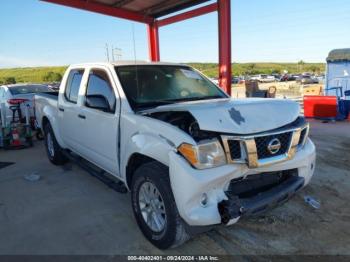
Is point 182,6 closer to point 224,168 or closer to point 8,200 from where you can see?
point 8,200

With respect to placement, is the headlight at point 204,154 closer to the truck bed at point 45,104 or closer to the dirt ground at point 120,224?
the dirt ground at point 120,224

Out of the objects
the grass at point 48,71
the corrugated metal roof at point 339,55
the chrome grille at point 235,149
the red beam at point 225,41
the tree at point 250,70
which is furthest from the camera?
the tree at point 250,70

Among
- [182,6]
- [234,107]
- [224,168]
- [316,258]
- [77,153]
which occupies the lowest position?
[316,258]

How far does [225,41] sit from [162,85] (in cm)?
500

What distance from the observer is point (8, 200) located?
181 inches

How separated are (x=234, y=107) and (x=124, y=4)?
8.03m

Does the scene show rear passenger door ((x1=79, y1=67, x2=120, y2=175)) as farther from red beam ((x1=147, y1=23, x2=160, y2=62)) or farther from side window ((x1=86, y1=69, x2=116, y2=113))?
red beam ((x1=147, y1=23, x2=160, y2=62))

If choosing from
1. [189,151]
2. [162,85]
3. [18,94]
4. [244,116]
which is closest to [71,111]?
[162,85]

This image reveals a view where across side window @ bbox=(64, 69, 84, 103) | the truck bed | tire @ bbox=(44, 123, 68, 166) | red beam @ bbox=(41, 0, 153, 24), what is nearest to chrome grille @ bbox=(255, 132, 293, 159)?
side window @ bbox=(64, 69, 84, 103)

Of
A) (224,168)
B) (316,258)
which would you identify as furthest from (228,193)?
(316,258)

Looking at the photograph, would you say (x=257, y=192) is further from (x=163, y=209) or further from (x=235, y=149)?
(x=163, y=209)

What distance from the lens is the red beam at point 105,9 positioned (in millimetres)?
9044

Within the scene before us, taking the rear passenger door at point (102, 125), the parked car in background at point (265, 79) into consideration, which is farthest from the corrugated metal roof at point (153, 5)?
the parked car in background at point (265, 79)

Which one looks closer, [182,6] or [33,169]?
[33,169]
